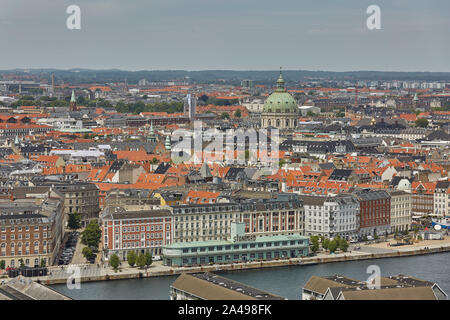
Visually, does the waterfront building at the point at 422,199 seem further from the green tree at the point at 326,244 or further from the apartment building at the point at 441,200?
the green tree at the point at 326,244

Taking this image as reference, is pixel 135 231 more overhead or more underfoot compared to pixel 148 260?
more overhead

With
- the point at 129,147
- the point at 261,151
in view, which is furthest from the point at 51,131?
the point at 261,151

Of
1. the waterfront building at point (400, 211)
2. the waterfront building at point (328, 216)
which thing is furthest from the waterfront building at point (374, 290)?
the waterfront building at point (400, 211)

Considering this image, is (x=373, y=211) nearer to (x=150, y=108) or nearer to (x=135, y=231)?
(x=135, y=231)

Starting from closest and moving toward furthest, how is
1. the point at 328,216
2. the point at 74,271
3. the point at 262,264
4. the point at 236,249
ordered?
the point at 74,271
the point at 262,264
the point at 236,249
the point at 328,216

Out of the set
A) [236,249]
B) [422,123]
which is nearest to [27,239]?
[236,249]

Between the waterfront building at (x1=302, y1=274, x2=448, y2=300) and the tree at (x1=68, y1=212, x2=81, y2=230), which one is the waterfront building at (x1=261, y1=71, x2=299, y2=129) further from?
the waterfront building at (x1=302, y1=274, x2=448, y2=300)


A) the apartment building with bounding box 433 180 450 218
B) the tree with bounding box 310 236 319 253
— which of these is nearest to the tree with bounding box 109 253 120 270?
the tree with bounding box 310 236 319 253
